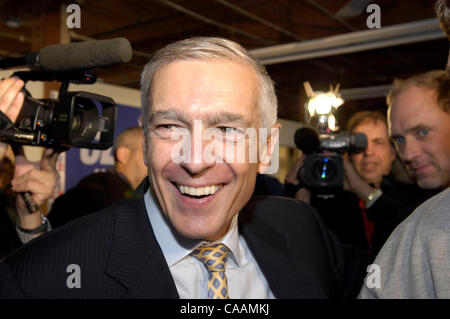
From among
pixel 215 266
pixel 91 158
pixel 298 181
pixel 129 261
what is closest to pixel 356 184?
pixel 298 181

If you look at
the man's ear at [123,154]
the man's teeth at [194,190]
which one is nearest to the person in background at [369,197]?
the man's teeth at [194,190]

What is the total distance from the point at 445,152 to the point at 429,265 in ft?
3.35

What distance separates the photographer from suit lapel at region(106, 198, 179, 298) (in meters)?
1.00

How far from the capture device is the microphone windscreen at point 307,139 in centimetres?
175

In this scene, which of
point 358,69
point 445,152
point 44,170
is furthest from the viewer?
point 358,69

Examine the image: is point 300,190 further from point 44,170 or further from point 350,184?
point 44,170

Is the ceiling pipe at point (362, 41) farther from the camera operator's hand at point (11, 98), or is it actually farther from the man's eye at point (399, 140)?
the camera operator's hand at point (11, 98)

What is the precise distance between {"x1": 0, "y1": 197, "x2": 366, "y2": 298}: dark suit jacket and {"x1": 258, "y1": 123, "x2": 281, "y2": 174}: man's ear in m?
0.20

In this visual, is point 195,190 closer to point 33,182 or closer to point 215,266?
point 215,266

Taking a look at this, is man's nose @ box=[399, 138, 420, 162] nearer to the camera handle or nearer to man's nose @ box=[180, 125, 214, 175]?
man's nose @ box=[180, 125, 214, 175]

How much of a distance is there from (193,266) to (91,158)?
200cm

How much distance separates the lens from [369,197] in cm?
187
